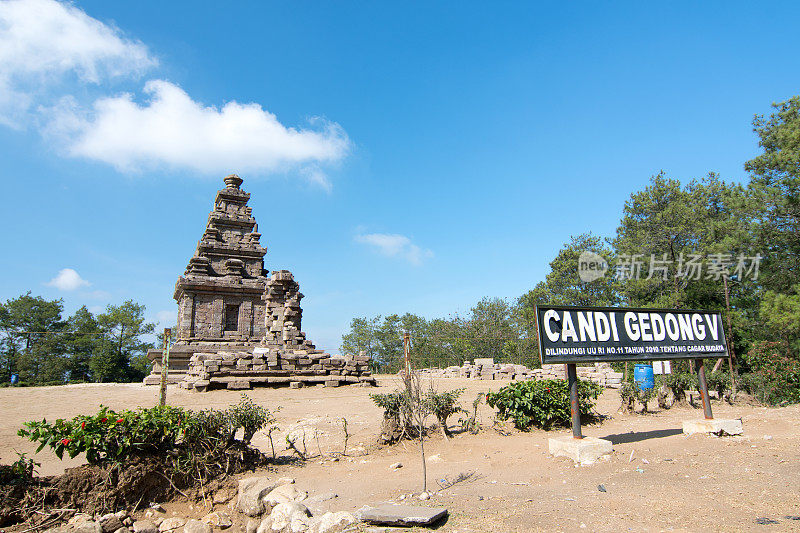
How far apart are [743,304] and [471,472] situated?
2148cm

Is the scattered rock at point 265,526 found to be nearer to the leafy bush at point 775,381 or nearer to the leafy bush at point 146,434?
the leafy bush at point 146,434

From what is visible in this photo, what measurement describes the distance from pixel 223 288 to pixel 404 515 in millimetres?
24781

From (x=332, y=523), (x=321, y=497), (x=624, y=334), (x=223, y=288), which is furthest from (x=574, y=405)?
(x=223, y=288)

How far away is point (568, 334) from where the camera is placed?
7.06 metres

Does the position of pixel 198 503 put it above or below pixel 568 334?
A: below

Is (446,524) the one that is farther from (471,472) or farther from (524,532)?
(471,472)

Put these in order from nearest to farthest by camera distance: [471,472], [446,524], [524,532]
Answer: [524,532] → [446,524] → [471,472]

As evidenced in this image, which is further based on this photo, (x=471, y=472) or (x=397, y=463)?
(x=397, y=463)

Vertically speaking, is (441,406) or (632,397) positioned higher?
(441,406)

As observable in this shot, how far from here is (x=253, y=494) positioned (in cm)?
560

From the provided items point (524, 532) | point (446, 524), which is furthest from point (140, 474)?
point (524, 532)

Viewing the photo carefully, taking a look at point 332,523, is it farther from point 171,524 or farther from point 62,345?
point 62,345

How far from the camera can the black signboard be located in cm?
694

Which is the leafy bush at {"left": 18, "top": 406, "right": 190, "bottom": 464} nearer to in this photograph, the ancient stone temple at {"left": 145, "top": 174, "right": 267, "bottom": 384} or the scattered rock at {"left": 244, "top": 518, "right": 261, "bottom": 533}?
the scattered rock at {"left": 244, "top": 518, "right": 261, "bottom": 533}
